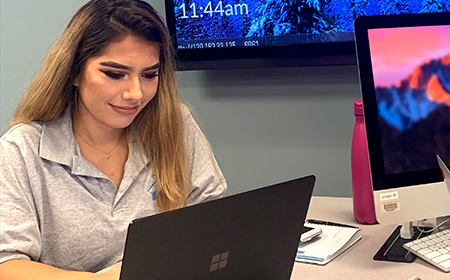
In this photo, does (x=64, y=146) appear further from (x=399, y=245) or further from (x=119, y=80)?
(x=399, y=245)

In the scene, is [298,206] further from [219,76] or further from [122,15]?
[219,76]

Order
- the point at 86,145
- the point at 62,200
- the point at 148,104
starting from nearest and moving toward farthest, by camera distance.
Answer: the point at 62,200, the point at 86,145, the point at 148,104

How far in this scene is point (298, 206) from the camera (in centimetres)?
100

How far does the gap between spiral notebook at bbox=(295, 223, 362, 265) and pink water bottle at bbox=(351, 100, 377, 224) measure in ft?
0.30

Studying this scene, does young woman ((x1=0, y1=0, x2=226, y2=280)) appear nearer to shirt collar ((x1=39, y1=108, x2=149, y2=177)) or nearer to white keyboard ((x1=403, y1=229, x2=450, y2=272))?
shirt collar ((x1=39, y1=108, x2=149, y2=177))

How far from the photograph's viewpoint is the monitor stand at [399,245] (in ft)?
4.20

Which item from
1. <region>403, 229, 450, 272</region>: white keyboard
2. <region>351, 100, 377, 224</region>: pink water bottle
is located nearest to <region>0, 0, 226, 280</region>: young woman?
<region>351, 100, 377, 224</region>: pink water bottle

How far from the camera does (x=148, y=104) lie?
157cm

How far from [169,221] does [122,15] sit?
0.70m

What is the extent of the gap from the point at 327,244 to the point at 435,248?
0.24 m

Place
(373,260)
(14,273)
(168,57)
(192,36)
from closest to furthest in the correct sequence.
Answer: (14,273)
(373,260)
(168,57)
(192,36)

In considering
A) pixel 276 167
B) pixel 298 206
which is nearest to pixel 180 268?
pixel 298 206

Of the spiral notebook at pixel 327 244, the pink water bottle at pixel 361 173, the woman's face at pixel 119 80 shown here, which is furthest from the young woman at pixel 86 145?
the pink water bottle at pixel 361 173

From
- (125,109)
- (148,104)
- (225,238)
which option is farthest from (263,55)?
(225,238)
